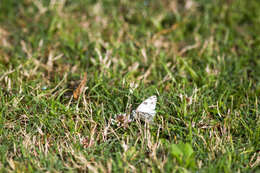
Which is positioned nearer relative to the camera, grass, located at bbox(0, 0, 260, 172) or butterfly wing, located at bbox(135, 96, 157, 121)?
grass, located at bbox(0, 0, 260, 172)

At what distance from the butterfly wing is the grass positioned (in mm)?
47

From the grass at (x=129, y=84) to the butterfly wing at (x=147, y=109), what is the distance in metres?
0.05

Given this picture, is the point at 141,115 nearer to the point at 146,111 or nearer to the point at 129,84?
the point at 146,111

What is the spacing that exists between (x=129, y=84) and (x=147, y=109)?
0.28 m

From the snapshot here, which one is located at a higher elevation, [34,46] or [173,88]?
[34,46]

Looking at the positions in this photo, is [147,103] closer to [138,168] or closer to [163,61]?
[138,168]

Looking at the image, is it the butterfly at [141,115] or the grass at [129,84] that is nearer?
the grass at [129,84]

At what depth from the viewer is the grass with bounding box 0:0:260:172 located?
207 cm

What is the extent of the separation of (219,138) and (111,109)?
715 mm

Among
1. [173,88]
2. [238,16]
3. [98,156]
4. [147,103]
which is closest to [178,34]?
[238,16]

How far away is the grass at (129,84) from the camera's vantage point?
6.79ft

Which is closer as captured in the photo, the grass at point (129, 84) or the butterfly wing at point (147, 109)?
the grass at point (129, 84)

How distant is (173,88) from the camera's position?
258 centimetres

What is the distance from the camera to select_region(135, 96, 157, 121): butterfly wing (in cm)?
233
